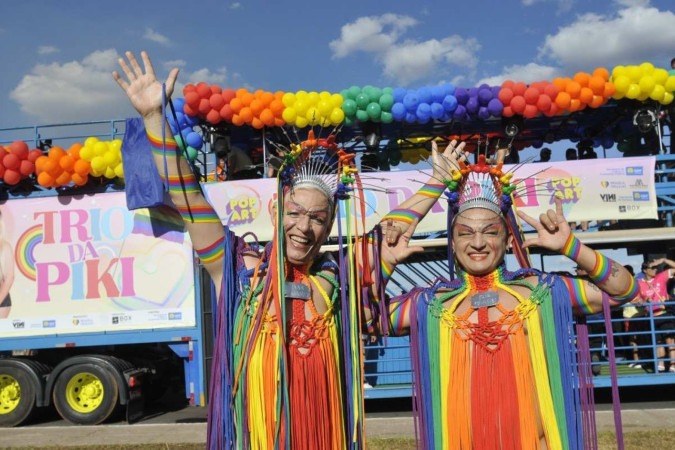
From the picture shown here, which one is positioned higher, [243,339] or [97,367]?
[243,339]

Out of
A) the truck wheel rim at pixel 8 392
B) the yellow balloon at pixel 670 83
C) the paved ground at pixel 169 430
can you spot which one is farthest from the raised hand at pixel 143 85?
the yellow balloon at pixel 670 83

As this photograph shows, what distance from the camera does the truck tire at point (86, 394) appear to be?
6.49 m

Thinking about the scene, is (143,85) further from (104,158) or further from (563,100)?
(563,100)

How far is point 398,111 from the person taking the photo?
7039 mm

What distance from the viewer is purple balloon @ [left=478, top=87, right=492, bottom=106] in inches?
275

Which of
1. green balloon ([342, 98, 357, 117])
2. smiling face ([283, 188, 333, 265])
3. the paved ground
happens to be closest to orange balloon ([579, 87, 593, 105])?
green balloon ([342, 98, 357, 117])

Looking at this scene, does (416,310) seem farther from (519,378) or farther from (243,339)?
(243,339)

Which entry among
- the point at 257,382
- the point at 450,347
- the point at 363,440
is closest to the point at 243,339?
the point at 257,382

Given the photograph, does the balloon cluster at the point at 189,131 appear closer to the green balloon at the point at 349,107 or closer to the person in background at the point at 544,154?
the green balloon at the point at 349,107

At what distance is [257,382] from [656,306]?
5792mm

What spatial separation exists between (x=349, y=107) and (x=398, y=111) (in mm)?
572

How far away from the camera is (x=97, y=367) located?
655 centimetres

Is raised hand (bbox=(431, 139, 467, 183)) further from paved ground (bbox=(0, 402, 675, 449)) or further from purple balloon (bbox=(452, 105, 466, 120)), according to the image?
purple balloon (bbox=(452, 105, 466, 120))

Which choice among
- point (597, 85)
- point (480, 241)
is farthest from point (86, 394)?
point (597, 85)
